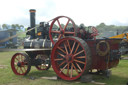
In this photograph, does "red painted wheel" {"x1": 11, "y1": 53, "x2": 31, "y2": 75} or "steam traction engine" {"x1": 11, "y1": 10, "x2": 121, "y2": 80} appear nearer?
"steam traction engine" {"x1": 11, "y1": 10, "x2": 121, "y2": 80}

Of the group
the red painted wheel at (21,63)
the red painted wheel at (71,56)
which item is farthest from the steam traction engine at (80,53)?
the red painted wheel at (21,63)

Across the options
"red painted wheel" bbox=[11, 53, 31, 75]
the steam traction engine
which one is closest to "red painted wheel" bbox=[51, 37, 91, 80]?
the steam traction engine

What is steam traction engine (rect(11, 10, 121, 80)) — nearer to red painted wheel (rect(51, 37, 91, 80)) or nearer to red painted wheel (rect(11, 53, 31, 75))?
red painted wheel (rect(51, 37, 91, 80))

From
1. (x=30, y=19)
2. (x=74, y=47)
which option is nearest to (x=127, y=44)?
(x=30, y=19)

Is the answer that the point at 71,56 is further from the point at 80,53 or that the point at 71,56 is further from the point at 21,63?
the point at 21,63

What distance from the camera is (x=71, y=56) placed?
536cm

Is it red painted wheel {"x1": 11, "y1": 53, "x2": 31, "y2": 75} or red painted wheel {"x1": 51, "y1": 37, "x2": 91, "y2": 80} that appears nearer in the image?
red painted wheel {"x1": 51, "y1": 37, "x2": 91, "y2": 80}

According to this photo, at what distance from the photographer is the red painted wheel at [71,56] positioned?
16.6 feet

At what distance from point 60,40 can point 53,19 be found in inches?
37.4

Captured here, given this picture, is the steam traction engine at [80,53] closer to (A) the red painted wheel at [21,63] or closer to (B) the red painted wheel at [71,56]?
(B) the red painted wheel at [71,56]

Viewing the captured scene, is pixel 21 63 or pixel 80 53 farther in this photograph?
pixel 21 63

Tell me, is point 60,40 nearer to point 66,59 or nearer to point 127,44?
point 66,59

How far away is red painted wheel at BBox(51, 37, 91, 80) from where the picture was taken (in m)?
5.05

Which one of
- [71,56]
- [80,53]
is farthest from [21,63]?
[80,53]
